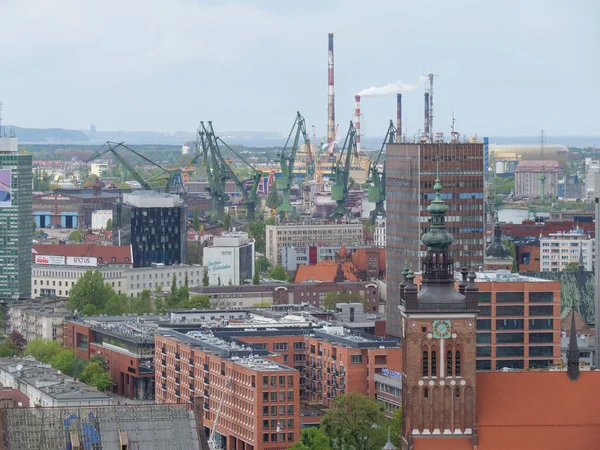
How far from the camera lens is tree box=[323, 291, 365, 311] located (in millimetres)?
164500

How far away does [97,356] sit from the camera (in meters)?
131

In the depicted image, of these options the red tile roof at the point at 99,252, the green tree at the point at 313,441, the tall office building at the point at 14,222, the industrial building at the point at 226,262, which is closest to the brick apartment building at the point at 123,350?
the green tree at the point at 313,441

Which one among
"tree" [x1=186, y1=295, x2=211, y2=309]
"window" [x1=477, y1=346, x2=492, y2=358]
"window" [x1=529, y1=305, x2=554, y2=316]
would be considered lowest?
"tree" [x1=186, y1=295, x2=211, y2=309]

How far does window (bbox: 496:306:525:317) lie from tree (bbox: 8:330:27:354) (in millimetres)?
46301

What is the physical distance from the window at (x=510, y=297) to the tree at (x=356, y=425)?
889 cm

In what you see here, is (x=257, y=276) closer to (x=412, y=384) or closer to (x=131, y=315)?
(x=131, y=315)

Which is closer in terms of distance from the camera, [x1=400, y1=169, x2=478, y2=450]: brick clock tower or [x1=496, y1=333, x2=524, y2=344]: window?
[x1=400, y1=169, x2=478, y2=450]: brick clock tower

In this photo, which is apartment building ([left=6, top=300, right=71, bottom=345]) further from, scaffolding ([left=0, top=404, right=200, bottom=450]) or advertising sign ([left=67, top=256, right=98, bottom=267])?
scaffolding ([left=0, top=404, right=200, bottom=450])

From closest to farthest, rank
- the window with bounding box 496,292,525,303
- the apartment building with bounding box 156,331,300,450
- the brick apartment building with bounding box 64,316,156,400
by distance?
the apartment building with bounding box 156,331,300,450 → the window with bounding box 496,292,525,303 → the brick apartment building with bounding box 64,316,156,400

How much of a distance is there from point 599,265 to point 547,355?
14158 millimetres

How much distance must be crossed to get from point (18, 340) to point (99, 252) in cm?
4633

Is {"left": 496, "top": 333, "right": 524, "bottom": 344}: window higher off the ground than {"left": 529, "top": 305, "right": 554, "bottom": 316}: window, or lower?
lower

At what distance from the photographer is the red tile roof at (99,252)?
191 meters

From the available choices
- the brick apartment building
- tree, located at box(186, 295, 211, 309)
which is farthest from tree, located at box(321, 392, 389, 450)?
tree, located at box(186, 295, 211, 309)
